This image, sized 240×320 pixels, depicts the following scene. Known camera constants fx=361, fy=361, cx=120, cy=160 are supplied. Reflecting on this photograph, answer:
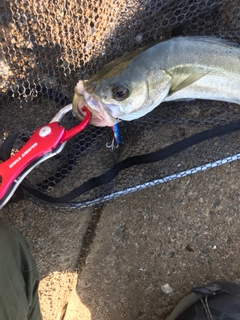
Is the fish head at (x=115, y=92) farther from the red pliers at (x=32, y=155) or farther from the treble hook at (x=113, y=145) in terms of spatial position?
the treble hook at (x=113, y=145)

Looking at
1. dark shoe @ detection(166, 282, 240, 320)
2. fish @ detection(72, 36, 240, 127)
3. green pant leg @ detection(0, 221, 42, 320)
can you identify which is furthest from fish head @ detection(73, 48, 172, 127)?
dark shoe @ detection(166, 282, 240, 320)

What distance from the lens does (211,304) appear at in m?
1.85

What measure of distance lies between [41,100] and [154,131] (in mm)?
555

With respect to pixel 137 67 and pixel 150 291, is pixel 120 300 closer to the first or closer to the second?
pixel 150 291

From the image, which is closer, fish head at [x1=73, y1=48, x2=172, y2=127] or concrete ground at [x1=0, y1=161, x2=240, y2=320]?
fish head at [x1=73, y1=48, x2=172, y2=127]

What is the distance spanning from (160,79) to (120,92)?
0.66 ft

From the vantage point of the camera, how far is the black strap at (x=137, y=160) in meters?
1.57

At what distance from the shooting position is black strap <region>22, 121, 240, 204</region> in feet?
5.15

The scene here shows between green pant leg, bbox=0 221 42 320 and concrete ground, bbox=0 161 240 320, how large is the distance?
31 cm

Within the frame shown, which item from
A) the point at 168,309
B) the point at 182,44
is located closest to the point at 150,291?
the point at 168,309

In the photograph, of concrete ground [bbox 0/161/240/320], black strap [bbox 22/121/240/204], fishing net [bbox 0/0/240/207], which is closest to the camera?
fishing net [bbox 0/0/240/207]

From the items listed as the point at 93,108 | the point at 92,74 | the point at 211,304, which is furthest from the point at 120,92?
the point at 211,304

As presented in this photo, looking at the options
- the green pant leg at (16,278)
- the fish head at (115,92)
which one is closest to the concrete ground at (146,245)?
the green pant leg at (16,278)

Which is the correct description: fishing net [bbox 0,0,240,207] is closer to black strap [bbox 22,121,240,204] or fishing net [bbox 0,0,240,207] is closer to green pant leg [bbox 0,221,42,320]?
black strap [bbox 22,121,240,204]
